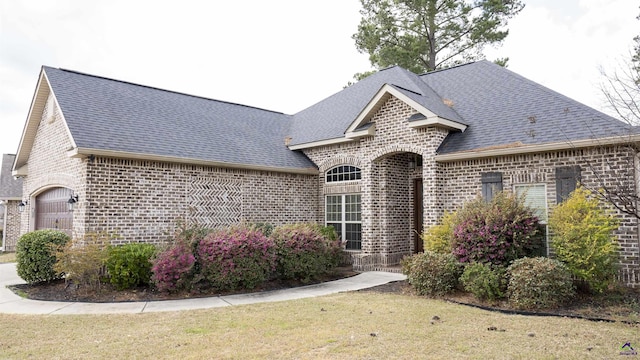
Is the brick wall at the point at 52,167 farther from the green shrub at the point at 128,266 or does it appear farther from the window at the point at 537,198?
the window at the point at 537,198

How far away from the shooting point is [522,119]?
37.6 ft

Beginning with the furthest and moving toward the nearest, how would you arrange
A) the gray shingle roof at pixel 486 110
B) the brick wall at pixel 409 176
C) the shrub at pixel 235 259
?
1. the gray shingle roof at pixel 486 110
2. the shrub at pixel 235 259
3. the brick wall at pixel 409 176

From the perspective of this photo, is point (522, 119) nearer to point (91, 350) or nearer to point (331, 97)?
point (331, 97)

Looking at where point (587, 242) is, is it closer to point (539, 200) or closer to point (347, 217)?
point (539, 200)

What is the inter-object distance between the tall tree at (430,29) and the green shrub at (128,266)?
20.5m

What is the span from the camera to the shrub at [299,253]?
35.4 ft

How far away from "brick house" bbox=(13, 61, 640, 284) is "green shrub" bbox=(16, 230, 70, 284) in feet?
2.42

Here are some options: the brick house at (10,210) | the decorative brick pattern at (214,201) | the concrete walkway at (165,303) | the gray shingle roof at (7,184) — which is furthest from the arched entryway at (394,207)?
the gray shingle roof at (7,184)

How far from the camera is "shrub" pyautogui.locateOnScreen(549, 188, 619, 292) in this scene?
27.3 ft

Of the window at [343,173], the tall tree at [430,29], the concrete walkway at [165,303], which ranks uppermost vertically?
the tall tree at [430,29]

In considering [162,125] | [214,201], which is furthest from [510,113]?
[162,125]

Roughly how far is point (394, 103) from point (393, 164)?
2040mm

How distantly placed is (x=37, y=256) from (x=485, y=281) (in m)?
10.2

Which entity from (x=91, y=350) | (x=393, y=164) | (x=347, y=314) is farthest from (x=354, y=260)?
(x=91, y=350)
